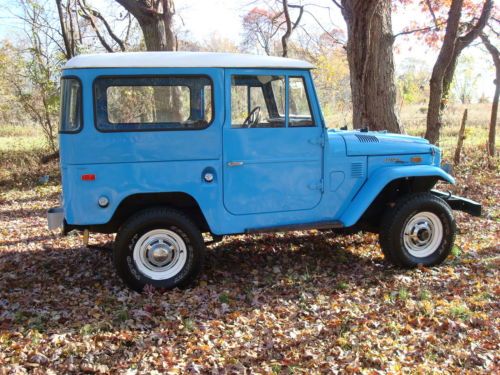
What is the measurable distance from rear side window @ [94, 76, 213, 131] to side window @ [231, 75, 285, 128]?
297mm

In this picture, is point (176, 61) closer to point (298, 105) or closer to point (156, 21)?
point (298, 105)

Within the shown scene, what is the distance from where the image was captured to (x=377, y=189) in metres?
5.13

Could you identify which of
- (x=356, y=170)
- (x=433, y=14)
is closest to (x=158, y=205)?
(x=356, y=170)

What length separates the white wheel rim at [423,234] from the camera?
5414 mm

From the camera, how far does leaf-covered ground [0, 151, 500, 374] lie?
3.58 m

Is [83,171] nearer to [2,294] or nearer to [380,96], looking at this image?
[2,294]

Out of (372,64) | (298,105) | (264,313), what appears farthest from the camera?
(372,64)

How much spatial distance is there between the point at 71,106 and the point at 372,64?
218 inches

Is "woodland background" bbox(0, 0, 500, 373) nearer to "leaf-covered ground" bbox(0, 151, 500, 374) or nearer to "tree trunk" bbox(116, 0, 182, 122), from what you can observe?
"leaf-covered ground" bbox(0, 151, 500, 374)

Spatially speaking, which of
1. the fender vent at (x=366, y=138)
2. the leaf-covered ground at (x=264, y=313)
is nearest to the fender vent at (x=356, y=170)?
the fender vent at (x=366, y=138)

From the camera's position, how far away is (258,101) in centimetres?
501

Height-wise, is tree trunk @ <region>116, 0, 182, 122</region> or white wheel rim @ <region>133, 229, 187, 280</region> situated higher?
tree trunk @ <region>116, 0, 182, 122</region>

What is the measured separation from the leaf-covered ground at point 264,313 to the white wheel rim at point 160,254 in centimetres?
25

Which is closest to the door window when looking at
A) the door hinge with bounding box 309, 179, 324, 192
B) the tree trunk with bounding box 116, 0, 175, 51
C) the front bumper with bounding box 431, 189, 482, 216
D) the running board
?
the door hinge with bounding box 309, 179, 324, 192
